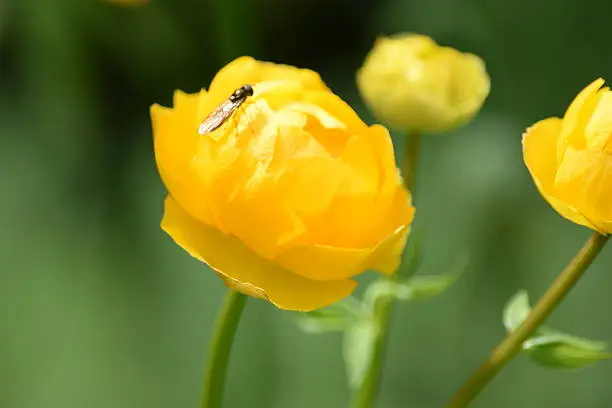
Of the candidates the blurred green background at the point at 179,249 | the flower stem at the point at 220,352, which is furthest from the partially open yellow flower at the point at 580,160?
the blurred green background at the point at 179,249

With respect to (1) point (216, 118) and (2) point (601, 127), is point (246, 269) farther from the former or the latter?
(2) point (601, 127)

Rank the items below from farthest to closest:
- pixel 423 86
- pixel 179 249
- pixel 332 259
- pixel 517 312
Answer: pixel 179 249 → pixel 423 86 → pixel 517 312 → pixel 332 259

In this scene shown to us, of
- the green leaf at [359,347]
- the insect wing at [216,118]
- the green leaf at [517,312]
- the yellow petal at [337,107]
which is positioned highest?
the insect wing at [216,118]

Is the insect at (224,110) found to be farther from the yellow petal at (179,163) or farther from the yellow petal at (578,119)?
the yellow petal at (578,119)

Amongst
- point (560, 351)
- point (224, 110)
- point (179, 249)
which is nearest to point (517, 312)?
point (560, 351)

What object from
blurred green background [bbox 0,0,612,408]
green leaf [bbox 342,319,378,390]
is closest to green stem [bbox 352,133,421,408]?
green leaf [bbox 342,319,378,390]

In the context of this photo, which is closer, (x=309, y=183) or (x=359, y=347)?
(x=309, y=183)
